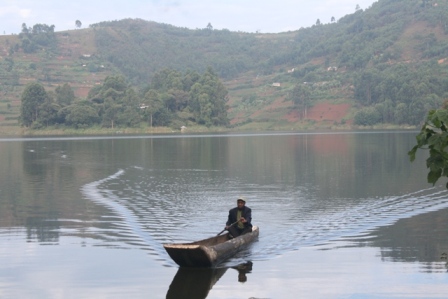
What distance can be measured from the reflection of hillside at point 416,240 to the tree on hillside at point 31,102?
13914 cm

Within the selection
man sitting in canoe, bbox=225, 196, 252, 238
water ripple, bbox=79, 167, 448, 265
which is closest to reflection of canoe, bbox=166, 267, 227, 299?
water ripple, bbox=79, 167, 448, 265

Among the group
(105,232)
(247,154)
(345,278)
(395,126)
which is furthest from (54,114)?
(345,278)

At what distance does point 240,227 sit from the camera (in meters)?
24.6

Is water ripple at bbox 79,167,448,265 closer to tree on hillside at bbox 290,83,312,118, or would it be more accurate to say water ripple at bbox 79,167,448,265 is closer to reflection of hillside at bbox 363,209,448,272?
reflection of hillside at bbox 363,209,448,272

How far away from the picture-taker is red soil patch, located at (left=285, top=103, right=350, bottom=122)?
176875 millimetres

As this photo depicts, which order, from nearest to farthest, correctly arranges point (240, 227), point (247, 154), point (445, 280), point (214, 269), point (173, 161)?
point (445, 280) → point (214, 269) → point (240, 227) → point (173, 161) → point (247, 154)

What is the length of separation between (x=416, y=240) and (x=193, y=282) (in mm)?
9407

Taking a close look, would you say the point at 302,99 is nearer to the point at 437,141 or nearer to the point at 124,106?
the point at 124,106

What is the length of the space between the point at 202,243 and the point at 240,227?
305 cm

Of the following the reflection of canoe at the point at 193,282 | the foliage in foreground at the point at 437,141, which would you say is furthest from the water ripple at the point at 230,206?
the foliage in foreground at the point at 437,141

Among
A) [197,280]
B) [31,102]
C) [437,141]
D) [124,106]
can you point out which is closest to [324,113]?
[124,106]

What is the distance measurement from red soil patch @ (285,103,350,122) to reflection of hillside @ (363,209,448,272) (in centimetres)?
14744

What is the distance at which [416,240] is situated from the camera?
2503 centimetres

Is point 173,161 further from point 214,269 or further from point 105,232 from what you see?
point 214,269
